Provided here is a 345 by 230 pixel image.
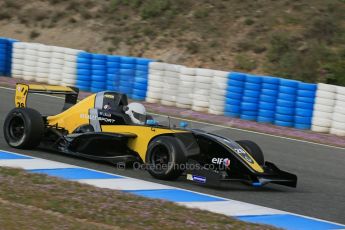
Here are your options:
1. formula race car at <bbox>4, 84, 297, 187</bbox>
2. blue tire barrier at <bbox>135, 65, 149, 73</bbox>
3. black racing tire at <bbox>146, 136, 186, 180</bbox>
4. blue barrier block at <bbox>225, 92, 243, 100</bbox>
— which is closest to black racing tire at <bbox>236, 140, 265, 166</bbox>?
formula race car at <bbox>4, 84, 297, 187</bbox>

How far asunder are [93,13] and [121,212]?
72.1 ft

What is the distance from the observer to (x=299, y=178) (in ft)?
32.0

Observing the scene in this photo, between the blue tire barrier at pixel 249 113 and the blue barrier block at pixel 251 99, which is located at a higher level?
the blue barrier block at pixel 251 99

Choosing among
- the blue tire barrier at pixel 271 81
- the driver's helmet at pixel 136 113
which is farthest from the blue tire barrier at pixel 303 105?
the driver's helmet at pixel 136 113

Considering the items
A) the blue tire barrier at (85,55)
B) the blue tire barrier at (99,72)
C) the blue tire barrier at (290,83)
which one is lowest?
the blue tire barrier at (99,72)

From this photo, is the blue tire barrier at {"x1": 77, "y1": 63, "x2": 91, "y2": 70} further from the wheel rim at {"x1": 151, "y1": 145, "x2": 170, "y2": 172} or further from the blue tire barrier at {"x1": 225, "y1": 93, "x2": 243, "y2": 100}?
the wheel rim at {"x1": 151, "y1": 145, "x2": 170, "y2": 172}

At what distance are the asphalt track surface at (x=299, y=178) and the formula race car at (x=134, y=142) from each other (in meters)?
0.15

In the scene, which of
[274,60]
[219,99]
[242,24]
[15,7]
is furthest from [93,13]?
[219,99]

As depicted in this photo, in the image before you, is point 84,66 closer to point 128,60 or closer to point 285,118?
point 128,60

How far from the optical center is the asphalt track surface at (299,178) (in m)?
7.93

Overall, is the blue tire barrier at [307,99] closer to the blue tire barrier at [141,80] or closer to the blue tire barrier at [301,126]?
the blue tire barrier at [301,126]

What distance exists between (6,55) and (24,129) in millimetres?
11494

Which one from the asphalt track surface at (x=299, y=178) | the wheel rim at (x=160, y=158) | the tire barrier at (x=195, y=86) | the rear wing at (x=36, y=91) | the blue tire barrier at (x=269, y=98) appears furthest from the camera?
the blue tire barrier at (x=269, y=98)

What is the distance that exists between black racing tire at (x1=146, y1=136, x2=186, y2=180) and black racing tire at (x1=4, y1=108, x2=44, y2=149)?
6.47 ft
